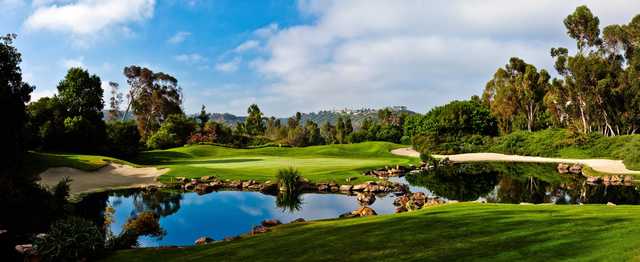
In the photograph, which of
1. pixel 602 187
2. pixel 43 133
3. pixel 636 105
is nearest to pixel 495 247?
pixel 602 187

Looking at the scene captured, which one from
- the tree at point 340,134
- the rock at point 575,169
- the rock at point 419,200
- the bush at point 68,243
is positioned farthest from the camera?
the tree at point 340,134

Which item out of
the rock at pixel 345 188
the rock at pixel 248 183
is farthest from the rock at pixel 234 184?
the rock at pixel 345 188

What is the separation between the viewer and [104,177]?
34188 mm

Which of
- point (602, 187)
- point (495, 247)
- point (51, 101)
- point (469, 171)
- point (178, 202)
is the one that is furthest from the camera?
point (51, 101)

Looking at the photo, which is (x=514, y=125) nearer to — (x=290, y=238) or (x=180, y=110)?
(x=180, y=110)

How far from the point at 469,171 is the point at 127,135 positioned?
41.9m

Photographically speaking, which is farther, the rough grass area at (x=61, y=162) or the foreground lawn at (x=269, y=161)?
the foreground lawn at (x=269, y=161)

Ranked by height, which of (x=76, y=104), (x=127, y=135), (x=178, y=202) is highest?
(x=76, y=104)

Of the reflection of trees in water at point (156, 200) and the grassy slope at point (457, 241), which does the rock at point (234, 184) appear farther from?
the grassy slope at point (457, 241)

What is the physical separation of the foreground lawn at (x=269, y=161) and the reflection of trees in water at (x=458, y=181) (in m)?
5.37

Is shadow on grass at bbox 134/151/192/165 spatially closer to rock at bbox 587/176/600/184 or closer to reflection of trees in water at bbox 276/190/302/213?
reflection of trees in water at bbox 276/190/302/213

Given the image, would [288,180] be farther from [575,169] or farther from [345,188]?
[575,169]

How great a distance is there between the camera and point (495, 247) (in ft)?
27.0

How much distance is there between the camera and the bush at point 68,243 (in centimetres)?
1096
